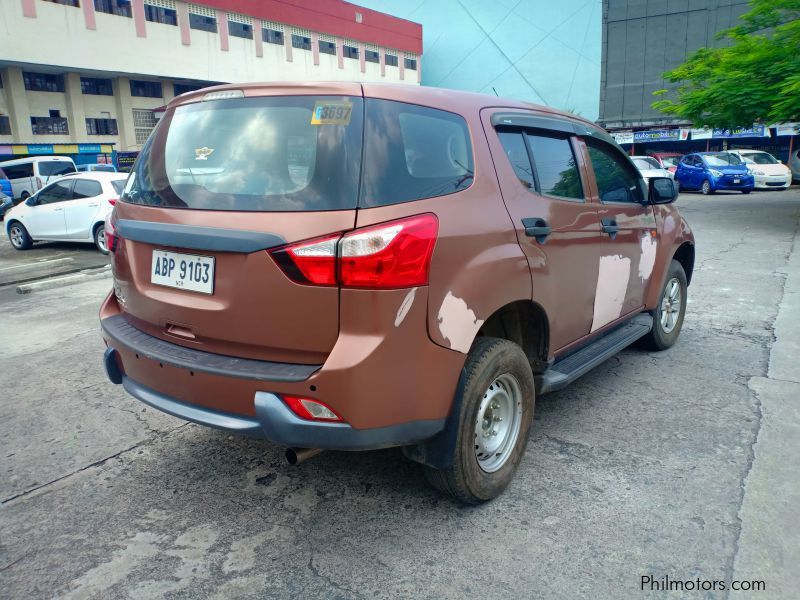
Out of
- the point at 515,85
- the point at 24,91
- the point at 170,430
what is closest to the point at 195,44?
the point at 24,91

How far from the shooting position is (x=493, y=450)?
301cm

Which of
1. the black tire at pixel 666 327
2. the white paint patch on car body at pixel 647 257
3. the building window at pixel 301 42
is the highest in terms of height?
the building window at pixel 301 42

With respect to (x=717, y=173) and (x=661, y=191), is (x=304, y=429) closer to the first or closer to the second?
(x=661, y=191)

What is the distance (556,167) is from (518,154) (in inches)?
A: 16.4

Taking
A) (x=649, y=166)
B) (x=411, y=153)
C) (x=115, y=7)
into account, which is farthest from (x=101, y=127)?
(x=411, y=153)

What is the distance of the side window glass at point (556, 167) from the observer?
11.1 feet

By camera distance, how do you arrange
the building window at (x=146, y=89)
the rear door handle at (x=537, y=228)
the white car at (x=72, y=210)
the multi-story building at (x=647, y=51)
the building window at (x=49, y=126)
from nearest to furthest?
the rear door handle at (x=537, y=228) → the white car at (x=72, y=210) → the building window at (x=49, y=126) → the multi-story building at (x=647, y=51) → the building window at (x=146, y=89)

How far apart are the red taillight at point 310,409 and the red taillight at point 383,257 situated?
0.47 meters

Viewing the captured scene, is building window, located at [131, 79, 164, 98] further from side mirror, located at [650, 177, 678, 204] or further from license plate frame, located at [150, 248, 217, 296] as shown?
license plate frame, located at [150, 248, 217, 296]

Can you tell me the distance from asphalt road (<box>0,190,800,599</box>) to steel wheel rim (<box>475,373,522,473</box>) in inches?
8.3

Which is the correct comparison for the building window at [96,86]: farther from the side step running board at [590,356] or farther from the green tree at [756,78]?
the side step running board at [590,356]

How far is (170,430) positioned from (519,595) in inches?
93.4

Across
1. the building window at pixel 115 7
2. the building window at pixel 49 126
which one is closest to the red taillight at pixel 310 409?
the building window at pixel 49 126

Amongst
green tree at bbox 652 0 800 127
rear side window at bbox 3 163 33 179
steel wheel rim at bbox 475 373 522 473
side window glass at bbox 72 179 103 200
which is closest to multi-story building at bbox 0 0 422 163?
rear side window at bbox 3 163 33 179
